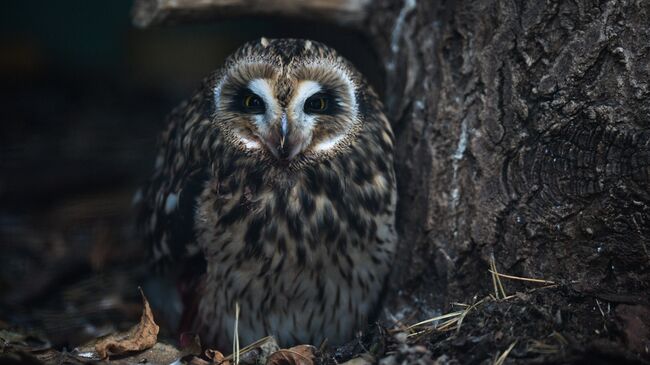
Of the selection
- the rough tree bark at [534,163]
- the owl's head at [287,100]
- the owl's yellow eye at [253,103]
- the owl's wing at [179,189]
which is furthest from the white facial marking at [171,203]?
the rough tree bark at [534,163]

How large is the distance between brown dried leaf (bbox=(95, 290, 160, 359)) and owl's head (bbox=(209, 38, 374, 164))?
743 millimetres

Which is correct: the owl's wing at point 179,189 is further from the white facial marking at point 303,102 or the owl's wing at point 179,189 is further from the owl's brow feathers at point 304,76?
the white facial marking at point 303,102

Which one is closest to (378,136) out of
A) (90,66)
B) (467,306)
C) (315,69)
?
(315,69)

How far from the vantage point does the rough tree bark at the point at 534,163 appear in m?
2.34

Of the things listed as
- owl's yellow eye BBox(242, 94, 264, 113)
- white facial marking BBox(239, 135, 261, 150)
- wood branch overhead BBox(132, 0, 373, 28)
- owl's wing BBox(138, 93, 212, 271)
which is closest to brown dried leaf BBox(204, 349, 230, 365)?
owl's wing BBox(138, 93, 212, 271)

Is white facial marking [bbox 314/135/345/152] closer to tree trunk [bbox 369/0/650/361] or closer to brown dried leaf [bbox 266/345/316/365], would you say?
tree trunk [bbox 369/0/650/361]

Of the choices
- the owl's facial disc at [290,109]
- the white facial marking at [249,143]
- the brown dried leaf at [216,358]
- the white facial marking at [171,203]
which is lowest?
the brown dried leaf at [216,358]

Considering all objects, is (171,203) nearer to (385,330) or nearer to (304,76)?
(304,76)

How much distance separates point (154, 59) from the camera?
6.71 metres

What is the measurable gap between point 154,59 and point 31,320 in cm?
365

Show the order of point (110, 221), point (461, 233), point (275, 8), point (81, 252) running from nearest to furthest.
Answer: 1. point (461, 233)
2. point (275, 8)
3. point (81, 252)
4. point (110, 221)

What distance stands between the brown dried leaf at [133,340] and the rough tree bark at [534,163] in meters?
0.98

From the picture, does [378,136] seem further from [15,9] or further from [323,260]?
[15,9]

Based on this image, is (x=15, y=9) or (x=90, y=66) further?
(x=90, y=66)
